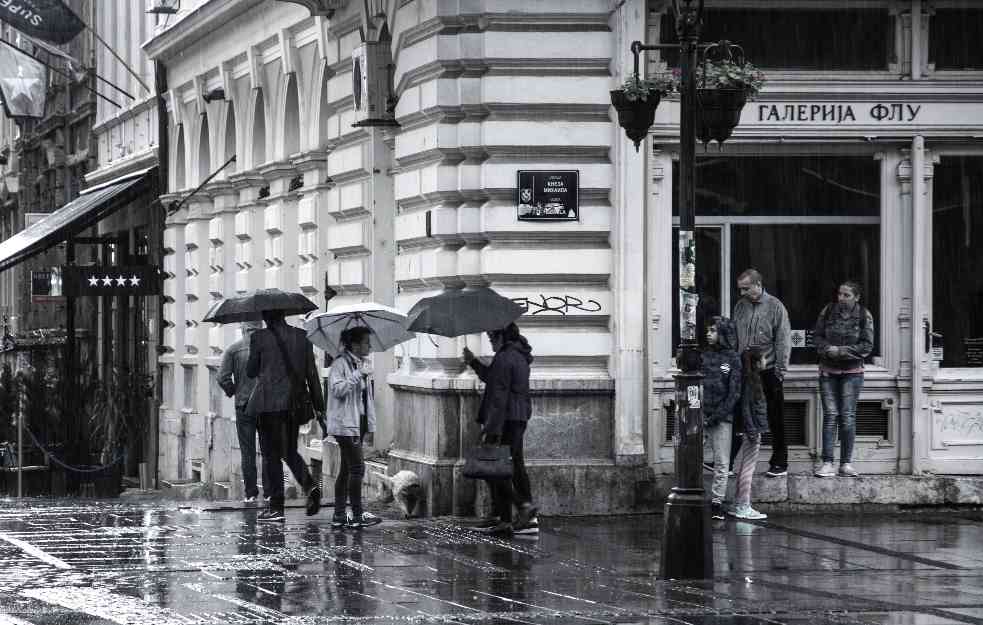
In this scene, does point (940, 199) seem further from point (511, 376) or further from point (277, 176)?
point (277, 176)

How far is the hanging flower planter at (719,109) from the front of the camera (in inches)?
595

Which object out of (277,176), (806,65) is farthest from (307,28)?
(806,65)

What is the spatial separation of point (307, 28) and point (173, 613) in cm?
1306

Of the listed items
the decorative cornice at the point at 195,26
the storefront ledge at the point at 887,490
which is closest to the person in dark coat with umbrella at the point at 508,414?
the storefront ledge at the point at 887,490

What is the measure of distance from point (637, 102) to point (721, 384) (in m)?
2.99

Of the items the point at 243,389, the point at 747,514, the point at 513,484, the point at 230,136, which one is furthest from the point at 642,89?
the point at 230,136

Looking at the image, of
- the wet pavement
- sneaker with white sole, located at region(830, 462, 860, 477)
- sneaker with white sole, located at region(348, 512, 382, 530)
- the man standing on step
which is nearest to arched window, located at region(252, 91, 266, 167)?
the wet pavement

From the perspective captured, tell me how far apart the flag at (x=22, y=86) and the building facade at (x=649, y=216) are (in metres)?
21.0

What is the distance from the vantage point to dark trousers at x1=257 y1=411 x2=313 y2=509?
61.1 ft

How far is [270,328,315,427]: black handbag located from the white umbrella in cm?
33

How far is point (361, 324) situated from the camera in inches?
710

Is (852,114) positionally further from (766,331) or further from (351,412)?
(351,412)

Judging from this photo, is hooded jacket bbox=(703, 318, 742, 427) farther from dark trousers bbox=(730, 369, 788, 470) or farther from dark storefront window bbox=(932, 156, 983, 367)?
dark storefront window bbox=(932, 156, 983, 367)

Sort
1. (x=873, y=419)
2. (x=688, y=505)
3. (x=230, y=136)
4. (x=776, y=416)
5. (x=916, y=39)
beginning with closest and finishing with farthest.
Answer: (x=688, y=505) → (x=776, y=416) → (x=916, y=39) → (x=873, y=419) → (x=230, y=136)
